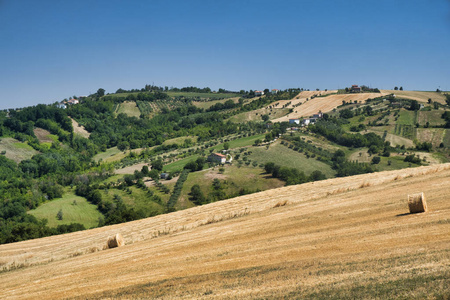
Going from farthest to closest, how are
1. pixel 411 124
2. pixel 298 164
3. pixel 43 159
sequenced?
1. pixel 43 159
2. pixel 411 124
3. pixel 298 164

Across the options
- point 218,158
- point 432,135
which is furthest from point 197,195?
point 432,135

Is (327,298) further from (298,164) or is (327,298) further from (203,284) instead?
(298,164)

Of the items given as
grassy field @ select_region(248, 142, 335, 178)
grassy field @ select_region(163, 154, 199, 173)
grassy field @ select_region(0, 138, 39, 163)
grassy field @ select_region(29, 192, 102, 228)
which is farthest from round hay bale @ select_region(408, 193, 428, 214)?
grassy field @ select_region(0, 138, 39, 163)

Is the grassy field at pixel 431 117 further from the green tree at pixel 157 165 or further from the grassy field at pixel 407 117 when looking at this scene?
the green tree at pixel 157 165

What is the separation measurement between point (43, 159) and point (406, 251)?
5837 inches

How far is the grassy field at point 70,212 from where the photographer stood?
80062 mm

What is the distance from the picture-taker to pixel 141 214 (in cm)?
5450

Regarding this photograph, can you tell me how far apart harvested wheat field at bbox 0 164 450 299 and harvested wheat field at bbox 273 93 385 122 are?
142 metres

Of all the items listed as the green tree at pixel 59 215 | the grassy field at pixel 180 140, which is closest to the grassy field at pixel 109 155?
the grassy field at pixel 180 140

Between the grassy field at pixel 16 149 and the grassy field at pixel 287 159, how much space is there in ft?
289

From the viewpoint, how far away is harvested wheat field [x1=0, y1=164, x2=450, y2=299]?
13133mm

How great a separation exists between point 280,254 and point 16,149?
161703 mm

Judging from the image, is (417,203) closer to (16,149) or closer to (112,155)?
(112,155)

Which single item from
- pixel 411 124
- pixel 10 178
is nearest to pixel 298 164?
pixel 411 124
